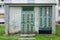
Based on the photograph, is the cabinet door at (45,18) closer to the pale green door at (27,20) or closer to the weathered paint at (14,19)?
the pale green door at (27,20)

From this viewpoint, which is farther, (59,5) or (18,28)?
(59,5)

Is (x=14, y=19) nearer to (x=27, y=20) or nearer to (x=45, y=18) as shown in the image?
(x=27, y=20)

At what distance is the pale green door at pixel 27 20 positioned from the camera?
21719 millimetres

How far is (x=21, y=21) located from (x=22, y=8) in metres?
1.28

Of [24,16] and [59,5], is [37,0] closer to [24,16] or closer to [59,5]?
[24,16]

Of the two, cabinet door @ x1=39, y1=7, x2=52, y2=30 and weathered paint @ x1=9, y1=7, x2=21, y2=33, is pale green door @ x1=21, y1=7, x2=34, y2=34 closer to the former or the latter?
weathered paint @ x1=9, y1=7, x2=21, y2=33

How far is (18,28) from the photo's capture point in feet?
71.4

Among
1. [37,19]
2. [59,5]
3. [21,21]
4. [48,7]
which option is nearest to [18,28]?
[21,21]

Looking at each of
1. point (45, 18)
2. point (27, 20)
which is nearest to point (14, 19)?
point (27, 20)

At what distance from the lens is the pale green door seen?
21719 millimetres

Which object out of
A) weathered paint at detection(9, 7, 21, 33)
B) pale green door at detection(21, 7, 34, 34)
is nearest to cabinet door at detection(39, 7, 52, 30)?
pale green door at detection(21, 7, 34, 34)

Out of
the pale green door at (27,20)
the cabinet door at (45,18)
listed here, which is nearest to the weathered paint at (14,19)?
the pale green door at (27,20)

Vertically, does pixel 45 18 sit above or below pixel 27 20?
above

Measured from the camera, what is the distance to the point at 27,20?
2178 cm
